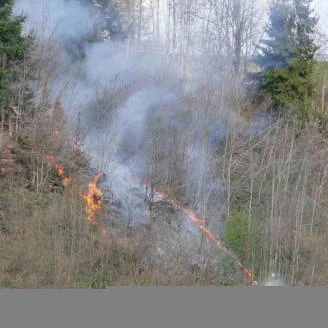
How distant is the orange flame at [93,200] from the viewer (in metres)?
11.3

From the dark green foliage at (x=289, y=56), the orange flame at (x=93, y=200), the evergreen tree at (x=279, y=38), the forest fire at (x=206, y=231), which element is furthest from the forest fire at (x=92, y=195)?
the evergreen tree at (x=279, y=38)

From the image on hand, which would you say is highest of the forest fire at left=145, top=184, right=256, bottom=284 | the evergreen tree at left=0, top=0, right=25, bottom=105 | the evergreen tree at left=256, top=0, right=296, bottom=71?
the evergreen tree at left=256, top=0, right=296, bottom=71

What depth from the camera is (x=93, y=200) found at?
40.0ft

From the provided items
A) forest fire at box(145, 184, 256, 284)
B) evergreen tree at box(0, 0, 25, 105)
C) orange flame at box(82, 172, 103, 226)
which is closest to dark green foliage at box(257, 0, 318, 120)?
forest fire at box(145, 184, 256, 284)

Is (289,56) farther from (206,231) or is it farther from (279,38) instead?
(206,231)

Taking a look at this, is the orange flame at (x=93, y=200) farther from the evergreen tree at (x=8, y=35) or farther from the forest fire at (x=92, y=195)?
the evergreen tree at (x=8, y=35)

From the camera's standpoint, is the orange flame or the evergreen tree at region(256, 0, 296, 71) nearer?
the orange flame

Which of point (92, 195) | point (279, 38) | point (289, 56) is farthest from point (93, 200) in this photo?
point (279, 38)

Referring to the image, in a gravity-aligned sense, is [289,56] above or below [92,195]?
above

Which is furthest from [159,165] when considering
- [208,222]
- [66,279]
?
[66,279]

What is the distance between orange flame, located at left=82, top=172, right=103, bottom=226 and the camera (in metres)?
11.3

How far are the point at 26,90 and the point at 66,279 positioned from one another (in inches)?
251

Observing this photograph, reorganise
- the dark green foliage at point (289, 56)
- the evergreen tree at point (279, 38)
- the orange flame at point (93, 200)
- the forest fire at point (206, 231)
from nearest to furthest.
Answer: the forest fire at point (206, 231) → the orange flame at point (93, 200) → the dark green foliage at point (289, 56) → the evergreen tree at point (279, 38)

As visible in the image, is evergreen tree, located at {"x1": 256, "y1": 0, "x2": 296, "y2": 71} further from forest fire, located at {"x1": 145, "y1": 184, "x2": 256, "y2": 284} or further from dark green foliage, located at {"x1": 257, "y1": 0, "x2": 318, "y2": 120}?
forest fire, located at {"x1": 145, "y1": 184, "x2": 256, "y2": 284}
